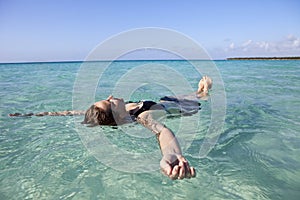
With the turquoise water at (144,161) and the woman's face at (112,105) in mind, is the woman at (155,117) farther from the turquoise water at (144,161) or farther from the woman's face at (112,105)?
the turquoise water at (144,161)

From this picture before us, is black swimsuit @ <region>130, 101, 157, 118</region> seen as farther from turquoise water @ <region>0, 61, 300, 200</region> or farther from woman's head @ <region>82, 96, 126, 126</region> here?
woman's head @ <region>82, 96, 126, 126</region>

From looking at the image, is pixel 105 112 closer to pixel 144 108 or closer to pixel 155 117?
pixel 144 108

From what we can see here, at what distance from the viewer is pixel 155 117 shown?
4.03 meters

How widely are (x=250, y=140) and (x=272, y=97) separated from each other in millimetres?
3883

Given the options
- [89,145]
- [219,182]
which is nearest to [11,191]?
[89,145]

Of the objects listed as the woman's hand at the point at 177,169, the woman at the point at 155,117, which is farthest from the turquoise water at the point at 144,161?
the woman's hand at the point at 177,169

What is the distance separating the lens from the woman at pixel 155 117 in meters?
1.86

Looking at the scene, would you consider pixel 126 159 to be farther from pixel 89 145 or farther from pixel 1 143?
pixel 1 143

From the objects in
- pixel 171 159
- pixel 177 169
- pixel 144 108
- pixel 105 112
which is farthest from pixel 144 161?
pixel 144 108

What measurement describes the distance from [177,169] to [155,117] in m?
2.29

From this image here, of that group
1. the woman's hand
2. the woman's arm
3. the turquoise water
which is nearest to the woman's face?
the turquoise water

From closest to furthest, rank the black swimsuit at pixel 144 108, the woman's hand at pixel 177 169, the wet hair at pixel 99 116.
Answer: the woman's hand at pixel 177 169, the wet hair at pixel 99 116, the black swimsuit at pixel 144 108

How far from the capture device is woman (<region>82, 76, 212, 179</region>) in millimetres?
1857

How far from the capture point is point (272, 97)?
649 cm
